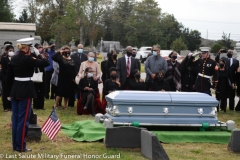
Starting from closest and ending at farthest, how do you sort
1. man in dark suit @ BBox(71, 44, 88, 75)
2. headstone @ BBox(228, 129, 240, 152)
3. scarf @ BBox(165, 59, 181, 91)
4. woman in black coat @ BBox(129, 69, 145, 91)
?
headstone @ BBox(228, 129, 240, 152) → woman in black coat @ BBox(129, 69, 145, 91) → scarf @ BBox(165, 59, 181, 91) → man in dark suit @ BBox(71, 44, 88, 75)

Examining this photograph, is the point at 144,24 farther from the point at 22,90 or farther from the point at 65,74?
the point at 22,90

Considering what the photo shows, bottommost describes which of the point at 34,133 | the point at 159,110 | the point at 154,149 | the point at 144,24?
the point at 34,133

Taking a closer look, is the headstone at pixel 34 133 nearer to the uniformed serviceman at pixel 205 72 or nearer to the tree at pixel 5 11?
the uniformed serviceman at pixel 205 72

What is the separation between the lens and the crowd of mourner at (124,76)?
14250 mm

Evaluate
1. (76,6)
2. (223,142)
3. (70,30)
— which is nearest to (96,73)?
(223,142)

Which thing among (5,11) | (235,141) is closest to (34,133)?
(235,141)

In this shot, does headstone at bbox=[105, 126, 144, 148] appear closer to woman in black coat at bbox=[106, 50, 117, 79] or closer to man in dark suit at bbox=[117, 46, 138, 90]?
man in dark suit at bbox=[117, 46, 138, 90]

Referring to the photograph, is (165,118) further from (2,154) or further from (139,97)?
(2,154)

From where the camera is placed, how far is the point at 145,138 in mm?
8852

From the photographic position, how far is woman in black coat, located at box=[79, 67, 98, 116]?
14.3m

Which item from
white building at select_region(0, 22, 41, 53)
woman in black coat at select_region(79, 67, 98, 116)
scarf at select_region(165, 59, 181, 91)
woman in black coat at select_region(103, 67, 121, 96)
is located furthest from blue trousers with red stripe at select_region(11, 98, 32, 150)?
white building at select_region(0, 22, 41, 53)

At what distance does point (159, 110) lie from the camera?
10.9 meters

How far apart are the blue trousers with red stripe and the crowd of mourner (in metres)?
4.25

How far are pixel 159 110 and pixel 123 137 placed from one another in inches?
66.7
